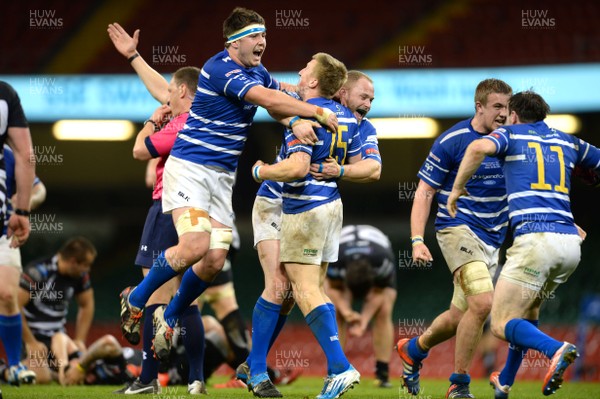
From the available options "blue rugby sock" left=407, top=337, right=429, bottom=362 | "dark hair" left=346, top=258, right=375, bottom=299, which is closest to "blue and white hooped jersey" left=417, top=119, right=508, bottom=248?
"blue rugby sock" left=407, top=337, right=429, bottom=362

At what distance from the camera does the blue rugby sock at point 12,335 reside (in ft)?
22.9

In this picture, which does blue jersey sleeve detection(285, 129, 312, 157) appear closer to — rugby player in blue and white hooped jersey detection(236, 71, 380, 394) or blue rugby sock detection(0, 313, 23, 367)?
rugby player in blue and white hooped jersey detection(236, 71, 380, 394)

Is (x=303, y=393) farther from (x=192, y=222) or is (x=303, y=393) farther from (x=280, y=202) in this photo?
(x=192, y=222)

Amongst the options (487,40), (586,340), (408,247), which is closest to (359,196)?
(408,247)

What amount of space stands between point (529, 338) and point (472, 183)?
1541mm

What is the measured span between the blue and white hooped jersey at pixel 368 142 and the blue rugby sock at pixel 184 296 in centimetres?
128

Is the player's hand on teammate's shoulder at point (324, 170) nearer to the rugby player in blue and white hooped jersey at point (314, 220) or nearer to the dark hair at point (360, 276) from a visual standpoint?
the rugby player in blue and white hooped jersey at point (314, 220)

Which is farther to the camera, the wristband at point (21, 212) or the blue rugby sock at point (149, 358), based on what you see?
the blue rugby sock at point (149, 358)

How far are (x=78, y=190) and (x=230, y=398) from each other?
923 centimetres

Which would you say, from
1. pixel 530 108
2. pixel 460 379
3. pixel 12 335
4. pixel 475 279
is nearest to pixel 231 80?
pixel 530 108

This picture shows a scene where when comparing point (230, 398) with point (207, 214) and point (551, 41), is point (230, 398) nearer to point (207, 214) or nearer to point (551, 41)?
point (207, 214)

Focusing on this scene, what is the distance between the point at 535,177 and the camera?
17.4 ft

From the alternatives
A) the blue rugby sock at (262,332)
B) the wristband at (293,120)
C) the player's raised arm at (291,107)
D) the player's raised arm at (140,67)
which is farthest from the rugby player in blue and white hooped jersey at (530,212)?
the player's raised arm at (140,67)

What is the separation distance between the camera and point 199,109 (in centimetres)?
575
